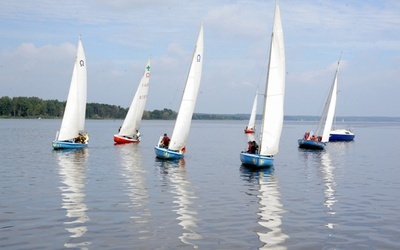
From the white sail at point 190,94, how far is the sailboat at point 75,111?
14126 millimetres

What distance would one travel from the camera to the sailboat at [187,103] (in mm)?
41281

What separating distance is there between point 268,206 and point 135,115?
42.8 meters

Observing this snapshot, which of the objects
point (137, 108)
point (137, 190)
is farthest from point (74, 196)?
point (137, 108)

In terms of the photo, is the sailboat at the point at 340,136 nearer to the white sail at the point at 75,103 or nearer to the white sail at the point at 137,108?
the white sail at the point at 137,108

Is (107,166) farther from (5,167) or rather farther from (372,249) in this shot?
(372,249)

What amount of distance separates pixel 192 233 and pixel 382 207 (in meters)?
9.96

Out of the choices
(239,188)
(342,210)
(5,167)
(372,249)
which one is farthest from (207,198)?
(5,167)

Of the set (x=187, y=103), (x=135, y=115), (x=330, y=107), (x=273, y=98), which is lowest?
(x=135, y=115)

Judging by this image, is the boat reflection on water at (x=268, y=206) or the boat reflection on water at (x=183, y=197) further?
the boat reflection on water at (x=183, y=197)

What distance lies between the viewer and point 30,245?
15.2 metres

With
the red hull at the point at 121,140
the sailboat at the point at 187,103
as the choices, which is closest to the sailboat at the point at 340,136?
the red hull at the point at 121,140

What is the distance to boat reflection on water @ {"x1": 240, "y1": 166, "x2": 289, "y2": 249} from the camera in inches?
653

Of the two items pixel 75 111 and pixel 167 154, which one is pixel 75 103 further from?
pixel 167 154

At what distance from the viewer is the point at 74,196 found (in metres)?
23.5
